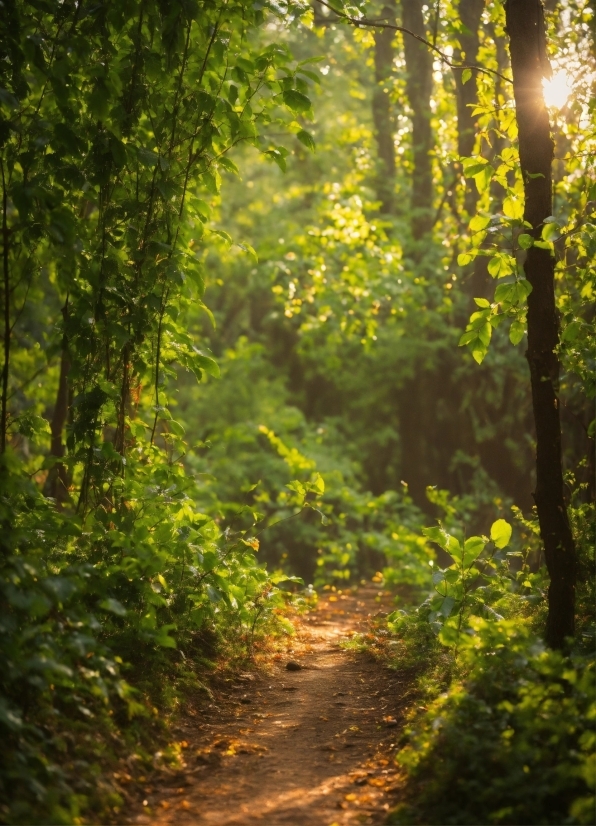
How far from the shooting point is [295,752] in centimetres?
497

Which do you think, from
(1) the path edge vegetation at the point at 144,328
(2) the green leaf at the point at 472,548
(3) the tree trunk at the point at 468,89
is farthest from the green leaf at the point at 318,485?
(3) the tree trunk at the point at 468,89

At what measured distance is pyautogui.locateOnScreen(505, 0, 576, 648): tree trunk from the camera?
5.20 metres

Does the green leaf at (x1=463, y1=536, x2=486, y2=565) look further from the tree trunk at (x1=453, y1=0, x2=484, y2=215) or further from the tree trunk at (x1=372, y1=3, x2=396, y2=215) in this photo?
the tree trunk at (x1=372, y1=3, x2=396, y2=215)

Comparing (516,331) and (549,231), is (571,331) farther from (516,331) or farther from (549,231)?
(549,231)

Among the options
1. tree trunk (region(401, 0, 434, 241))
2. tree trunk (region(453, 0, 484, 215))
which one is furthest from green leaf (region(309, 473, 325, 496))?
tree trunk (region(401, 0, 434, 241))

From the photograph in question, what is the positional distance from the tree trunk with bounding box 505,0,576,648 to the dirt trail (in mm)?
1353

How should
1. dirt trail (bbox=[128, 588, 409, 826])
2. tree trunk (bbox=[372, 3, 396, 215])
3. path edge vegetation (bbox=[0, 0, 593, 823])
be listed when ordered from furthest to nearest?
tree trunk (bbox=[372, 3, 396, 215]) → path edge vegetation (bbox=[0, 0, 593, 823]) → dirt trail (bbox=[128, 588, 409, 826])

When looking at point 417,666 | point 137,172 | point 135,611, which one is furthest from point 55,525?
point 417,666

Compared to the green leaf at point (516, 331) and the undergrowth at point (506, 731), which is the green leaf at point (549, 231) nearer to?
the green leaf at point (516, 331)

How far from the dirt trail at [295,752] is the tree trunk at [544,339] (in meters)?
1.35

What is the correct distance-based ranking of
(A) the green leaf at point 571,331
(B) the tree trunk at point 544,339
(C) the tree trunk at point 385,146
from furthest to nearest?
1. (C) the tree trunk at point 385,146
2. (A) the green leaf at point 571,331
3. (B) the tree trunk at point 544,339

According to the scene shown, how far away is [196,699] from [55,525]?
1468 millimetres

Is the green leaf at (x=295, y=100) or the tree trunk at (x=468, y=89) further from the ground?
the tree trunk at (x=468, y=89)

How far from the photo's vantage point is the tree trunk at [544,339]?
5203 mm
